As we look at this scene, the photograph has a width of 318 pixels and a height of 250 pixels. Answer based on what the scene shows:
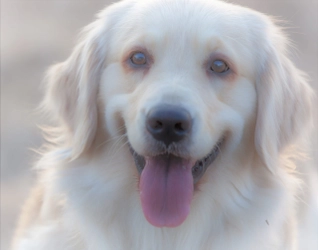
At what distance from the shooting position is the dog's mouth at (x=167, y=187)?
12.1 feet

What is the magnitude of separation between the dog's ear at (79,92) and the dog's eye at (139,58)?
306 millimetres

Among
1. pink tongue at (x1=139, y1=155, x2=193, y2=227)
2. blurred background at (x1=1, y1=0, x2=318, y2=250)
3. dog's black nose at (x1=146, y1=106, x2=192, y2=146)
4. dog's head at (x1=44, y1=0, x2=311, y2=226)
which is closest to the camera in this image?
dog's black nose at (x1=146, y1=106, x2=192, y2=146)

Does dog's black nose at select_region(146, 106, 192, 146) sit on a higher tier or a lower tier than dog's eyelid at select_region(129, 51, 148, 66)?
lower

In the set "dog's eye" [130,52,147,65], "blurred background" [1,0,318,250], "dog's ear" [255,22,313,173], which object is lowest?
"blurred background" [1,0,318,250]

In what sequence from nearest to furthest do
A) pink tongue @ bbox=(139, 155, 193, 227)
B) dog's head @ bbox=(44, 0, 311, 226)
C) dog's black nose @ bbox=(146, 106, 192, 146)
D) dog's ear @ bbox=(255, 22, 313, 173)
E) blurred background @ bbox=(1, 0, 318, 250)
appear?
dog's black nose @ bbox=(146, 106, 192, 146) → dog's head @ bbox=(44, 0, 311, 226) → pink tongue @ bbox=(139, 155, 193, 227) → dog's ear @ bbox=(255, 22, 313, 173) → blurred background @ bbox=(1, 0, 318, 250)

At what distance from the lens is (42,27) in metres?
9.45

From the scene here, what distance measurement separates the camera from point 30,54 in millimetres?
8500

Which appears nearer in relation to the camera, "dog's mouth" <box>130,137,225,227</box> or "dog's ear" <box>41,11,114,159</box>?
"dog's mouth" <box>130,137,225,227</box>

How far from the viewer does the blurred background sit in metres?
6.36

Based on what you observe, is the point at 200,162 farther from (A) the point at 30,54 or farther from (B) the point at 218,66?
(A) the point at 30,54

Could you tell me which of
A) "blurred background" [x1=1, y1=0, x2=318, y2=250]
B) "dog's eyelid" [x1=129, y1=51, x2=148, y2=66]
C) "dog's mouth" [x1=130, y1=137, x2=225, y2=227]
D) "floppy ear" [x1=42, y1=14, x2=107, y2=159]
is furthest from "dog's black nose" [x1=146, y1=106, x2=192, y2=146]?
"blurred background" [x1=1, y1=0, x2=318, y2=250]

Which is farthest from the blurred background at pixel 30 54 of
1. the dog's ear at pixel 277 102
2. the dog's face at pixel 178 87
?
the dog's face at pixel 178 87

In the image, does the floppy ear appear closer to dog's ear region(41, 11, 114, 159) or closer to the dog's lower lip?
dog's ear region(41, 11, 114, 159)

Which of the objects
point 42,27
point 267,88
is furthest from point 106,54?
point 42,27
